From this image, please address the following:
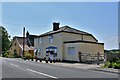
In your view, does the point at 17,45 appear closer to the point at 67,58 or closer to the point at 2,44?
the point at 2,44

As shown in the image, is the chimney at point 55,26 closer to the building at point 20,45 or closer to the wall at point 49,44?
the wall at point 49,44

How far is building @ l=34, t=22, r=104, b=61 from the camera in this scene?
44.1 m

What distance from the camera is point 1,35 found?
11612 cm

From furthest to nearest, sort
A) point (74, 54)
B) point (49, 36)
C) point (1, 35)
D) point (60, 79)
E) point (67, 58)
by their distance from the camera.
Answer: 1. point (1, 35)
2. point (49, 36)
3. point (67, 58)
4. point (74, 54)
5. point (60, 79)

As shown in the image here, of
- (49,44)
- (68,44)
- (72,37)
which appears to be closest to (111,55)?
(68,44)

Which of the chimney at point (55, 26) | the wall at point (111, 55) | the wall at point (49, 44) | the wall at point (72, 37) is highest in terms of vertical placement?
the chimney at point (55, 26)

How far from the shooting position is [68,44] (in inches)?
1837

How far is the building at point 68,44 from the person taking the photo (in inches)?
1735

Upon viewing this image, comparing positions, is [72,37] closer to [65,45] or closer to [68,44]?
[65,45]

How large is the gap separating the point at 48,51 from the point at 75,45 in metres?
10.5

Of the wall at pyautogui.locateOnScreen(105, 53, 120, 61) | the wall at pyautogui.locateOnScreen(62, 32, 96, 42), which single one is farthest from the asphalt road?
the wall at pyautogui.locateOnScreen(62, 32, 96, 42)

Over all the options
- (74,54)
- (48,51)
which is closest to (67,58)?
(74,54)

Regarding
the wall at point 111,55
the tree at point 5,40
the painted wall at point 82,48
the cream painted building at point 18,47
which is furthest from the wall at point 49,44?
the tree at point 5,40

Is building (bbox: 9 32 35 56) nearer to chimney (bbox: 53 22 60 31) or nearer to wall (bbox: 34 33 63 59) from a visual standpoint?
wall (bbox: 34 33 63 59)
